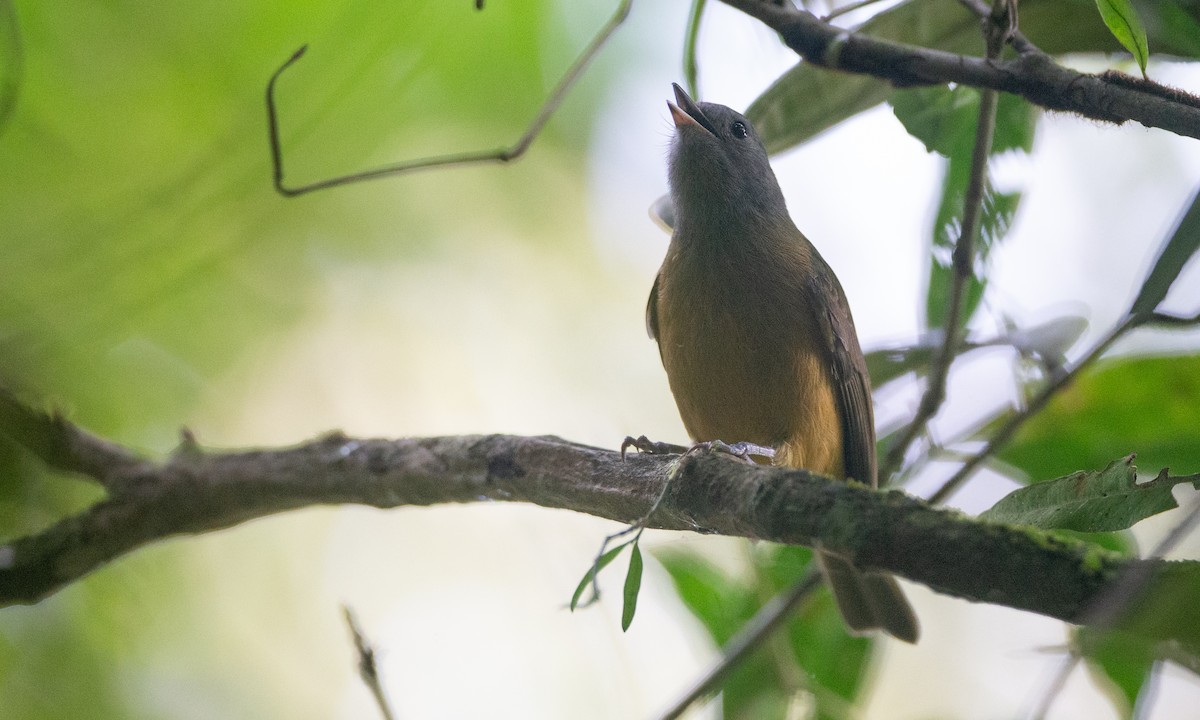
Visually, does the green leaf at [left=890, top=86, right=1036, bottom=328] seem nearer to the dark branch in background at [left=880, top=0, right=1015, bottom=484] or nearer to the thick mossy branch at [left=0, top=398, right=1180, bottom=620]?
the dark branch in background at [left=880, top=0, right=1015, bottom=484]

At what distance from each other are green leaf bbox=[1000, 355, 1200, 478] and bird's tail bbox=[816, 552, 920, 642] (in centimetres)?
68

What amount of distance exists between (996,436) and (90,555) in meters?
2.62

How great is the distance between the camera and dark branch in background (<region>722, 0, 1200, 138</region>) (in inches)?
59.9

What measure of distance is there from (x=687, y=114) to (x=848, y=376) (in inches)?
43.8

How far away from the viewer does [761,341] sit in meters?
2.86

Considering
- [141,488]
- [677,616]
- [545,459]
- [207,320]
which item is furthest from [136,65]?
[677,616]

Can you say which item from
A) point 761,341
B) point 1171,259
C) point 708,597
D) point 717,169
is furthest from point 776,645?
point 1171,259

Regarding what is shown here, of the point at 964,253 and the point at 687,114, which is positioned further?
the point at 687,114

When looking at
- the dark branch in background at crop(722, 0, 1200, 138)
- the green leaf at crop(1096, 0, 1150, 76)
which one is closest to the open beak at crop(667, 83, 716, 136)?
the dark branch in background at crop(722, 0, 1200, 138)

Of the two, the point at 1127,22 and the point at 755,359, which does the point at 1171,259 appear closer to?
the point at 1127,22

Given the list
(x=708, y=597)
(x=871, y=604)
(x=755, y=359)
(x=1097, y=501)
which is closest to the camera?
(x=1097, y=501)

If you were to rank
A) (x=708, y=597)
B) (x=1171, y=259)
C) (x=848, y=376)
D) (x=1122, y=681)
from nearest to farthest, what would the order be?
(x=1171, y=259)
(x=1122, y=681)
(x=848, y=376)
(x=708, y=597)

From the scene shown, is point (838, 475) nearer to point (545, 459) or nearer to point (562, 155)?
point (545, 459)

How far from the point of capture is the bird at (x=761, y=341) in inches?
113
